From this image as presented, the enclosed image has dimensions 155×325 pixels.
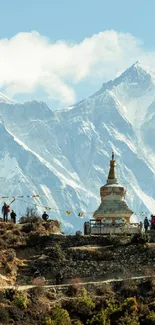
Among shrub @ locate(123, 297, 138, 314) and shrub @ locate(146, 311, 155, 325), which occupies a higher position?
shrub @ locate(123, 297, 138, 314)

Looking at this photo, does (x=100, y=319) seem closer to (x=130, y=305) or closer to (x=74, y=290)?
(x=130, y=305)

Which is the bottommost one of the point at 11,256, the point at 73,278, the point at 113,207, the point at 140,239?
the point at 73,278

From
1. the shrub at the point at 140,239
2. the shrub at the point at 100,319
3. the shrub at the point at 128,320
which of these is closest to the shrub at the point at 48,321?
the shrub at the point at 100,319

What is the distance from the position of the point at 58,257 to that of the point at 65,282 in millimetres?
2118

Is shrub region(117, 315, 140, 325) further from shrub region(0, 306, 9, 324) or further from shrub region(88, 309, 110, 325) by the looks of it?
shrub region(0, 306, 9, 324)

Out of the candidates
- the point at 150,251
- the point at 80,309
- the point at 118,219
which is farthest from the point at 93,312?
the point at 118,219

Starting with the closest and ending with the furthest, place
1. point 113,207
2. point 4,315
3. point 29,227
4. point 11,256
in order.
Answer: point 4,315 → point 11,256 → point 29,227 → point 113,207

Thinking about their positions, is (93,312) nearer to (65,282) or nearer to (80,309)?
(80,309)

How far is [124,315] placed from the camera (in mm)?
58156

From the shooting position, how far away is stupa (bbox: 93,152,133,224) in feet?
267

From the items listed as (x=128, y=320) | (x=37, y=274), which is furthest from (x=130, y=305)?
(x=37, y=274)

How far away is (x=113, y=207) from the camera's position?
82438 millimetres

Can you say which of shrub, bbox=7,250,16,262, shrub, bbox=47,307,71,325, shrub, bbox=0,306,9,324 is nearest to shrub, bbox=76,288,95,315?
shrub, bbox=47,307,71,325

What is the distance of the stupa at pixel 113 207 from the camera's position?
81375 millimetres
